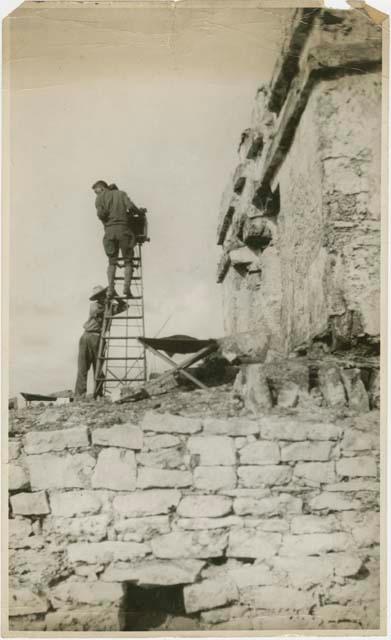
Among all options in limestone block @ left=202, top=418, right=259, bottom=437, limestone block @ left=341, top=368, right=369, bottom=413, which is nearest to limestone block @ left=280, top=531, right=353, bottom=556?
limestone block @ left=202, top=418, right=259, bottom=437

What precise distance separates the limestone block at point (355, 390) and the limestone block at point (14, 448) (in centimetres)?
238

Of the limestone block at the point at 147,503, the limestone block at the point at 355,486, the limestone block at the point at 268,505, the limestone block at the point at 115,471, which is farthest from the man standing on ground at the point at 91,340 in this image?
the limestone block at the point at 355,486

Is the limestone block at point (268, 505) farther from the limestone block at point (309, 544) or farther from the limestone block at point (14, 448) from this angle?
the limestone block at point (14, 448)

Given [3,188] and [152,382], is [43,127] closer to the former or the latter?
[3,188]

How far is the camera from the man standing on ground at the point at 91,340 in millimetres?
4445

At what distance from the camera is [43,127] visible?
13.3ft

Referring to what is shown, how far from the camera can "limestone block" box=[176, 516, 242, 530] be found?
11.4 ft

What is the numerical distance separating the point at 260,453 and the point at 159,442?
700mm

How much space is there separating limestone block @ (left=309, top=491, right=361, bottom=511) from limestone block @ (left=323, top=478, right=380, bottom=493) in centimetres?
4

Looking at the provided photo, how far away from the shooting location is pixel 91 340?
461 cm

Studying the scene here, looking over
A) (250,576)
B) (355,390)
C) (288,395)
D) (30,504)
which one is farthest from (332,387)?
(30,504)

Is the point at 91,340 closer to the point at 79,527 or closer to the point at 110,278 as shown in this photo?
the point at 110,278

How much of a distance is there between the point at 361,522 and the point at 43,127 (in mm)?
3786

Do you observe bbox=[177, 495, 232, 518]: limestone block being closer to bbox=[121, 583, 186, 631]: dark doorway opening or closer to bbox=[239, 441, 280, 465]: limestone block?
bbox=[239, 441, 280, 465]: limestone block
